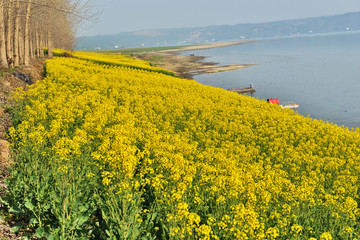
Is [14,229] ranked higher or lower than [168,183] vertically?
lower

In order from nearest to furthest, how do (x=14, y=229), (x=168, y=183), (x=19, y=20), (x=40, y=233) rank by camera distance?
(x=40, y=233)
(x=14, y=229)
(x=168, y=183)
(x=19, y=20)

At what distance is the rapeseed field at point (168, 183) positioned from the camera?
6480mm

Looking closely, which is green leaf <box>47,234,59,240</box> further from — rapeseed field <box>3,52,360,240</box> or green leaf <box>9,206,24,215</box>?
green leaf <box>9,206,24,215</box>

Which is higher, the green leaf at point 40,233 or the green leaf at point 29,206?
the green leaf at point 29,206

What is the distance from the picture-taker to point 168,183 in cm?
813

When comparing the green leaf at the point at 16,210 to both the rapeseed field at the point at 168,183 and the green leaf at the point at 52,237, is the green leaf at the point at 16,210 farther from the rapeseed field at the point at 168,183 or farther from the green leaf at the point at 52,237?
the green leaf at the point at 52,237

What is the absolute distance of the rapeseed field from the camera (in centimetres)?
648

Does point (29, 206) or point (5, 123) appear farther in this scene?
point (5, 123)

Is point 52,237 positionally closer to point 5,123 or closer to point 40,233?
point 40,233

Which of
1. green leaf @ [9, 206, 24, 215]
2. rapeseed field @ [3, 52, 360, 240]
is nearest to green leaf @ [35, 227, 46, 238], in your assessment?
rapeseed field @ [3, 52, 360, 240]

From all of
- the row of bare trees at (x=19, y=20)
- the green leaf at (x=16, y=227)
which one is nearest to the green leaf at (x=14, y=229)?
the green leaf at (x=16, y=227)

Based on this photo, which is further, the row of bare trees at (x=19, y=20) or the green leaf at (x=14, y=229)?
the row of bare trees at (x=19, y=20)

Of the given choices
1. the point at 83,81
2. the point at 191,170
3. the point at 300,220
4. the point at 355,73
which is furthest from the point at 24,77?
the point at 355,73

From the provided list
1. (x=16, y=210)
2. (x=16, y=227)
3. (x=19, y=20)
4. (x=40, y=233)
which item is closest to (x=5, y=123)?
(x=16, y=210)
